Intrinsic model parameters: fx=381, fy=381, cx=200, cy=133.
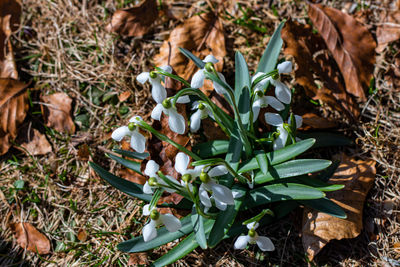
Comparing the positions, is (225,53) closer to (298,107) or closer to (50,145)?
(298,107)

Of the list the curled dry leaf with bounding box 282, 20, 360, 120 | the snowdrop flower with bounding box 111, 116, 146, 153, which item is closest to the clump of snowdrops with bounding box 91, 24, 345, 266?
the snowdrop flower with bounding box 111, 116, 146, 153

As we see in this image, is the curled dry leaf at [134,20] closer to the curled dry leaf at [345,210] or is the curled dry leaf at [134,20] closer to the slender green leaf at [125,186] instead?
the slender green leaf at [125,186]

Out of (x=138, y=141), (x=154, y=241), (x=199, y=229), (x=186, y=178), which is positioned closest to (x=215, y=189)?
(x=186, y=178)

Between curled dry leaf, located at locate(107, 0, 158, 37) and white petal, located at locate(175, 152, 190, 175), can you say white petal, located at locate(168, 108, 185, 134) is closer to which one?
white petal, located at locate(175, 152, 190, 175)

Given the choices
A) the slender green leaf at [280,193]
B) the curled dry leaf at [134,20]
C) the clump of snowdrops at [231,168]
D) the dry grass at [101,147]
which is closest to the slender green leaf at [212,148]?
the clump of snowdrops at [231,168]

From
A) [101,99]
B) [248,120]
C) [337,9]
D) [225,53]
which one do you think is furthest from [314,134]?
[101,99]

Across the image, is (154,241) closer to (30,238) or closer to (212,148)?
(212,148)

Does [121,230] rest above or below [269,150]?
below
